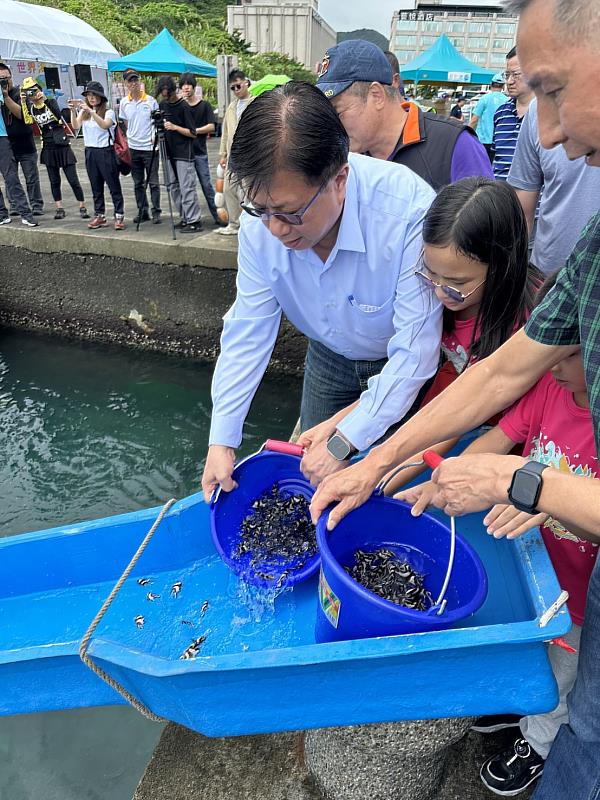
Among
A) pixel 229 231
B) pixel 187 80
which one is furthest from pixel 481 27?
pixel 229 231

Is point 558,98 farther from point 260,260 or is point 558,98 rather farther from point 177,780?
point 177,780

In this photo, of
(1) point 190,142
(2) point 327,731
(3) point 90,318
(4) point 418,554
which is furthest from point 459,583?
(1) point 190,142

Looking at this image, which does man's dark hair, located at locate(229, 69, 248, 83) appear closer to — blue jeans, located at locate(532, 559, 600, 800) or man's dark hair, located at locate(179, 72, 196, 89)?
man's dark hair, located at locate(179, 72, 196, 89)

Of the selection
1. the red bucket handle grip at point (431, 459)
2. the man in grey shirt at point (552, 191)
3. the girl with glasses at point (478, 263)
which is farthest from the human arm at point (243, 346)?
the man in grey shirt at point (552, 191)

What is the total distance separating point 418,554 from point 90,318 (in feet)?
18.5

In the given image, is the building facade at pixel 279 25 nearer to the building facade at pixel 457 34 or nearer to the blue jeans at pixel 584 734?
the building facade at pixel 457 34

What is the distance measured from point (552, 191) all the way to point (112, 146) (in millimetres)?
5808

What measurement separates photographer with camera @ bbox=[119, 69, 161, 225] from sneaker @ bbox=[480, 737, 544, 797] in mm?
6535

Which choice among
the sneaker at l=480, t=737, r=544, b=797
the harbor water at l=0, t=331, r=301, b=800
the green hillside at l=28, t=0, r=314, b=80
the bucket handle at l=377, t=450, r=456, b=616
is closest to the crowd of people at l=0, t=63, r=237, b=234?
the harbor water at l=0, t=331, r=301, b=800

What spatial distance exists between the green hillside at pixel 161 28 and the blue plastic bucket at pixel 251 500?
86.3ft

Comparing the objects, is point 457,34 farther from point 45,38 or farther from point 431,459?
point 431,459

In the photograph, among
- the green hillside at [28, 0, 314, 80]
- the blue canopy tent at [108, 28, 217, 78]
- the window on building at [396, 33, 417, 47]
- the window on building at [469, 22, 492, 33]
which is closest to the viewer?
the blue canopy tent at [108, 28, 217, 78]

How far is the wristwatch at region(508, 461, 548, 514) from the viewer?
1087 mm

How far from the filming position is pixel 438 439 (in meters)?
1.48
